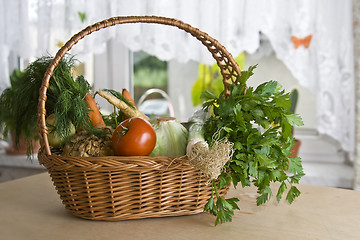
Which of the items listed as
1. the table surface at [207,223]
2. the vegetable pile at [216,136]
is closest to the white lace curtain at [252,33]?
the table surface at [207,223]

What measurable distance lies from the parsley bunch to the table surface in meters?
0.05

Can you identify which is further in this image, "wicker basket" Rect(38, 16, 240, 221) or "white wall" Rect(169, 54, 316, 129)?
"white wall" Rect(169, 54, 316, 129)

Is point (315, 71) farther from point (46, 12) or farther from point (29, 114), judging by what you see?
point (46, 12)

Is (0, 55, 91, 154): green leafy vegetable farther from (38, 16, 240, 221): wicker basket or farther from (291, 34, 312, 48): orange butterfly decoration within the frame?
(291, 34, 312, 48): orange butterfly decoration

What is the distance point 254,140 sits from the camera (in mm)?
800

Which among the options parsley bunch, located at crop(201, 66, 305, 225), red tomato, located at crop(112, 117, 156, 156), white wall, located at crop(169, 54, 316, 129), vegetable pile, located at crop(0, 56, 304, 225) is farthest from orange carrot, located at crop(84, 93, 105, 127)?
white wall, located at crop(169, 54, 316, 129)

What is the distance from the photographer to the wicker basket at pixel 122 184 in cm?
77

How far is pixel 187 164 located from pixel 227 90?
A: 256 millimetres

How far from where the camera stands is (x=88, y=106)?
35.8 inches

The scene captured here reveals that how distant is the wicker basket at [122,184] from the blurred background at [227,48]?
109cm

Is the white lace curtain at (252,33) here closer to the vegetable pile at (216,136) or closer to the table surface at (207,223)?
the table surface at (207,223)

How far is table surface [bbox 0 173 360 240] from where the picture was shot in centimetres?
75

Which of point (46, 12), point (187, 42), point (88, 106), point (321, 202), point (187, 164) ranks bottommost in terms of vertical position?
point (321, 202)

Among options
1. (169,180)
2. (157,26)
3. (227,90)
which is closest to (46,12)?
(157,26)
